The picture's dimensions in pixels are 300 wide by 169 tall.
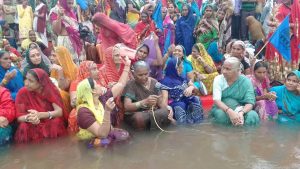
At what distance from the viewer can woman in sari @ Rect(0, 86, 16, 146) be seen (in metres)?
4.48

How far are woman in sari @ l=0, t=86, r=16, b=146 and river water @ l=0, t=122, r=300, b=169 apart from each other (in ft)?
0.54

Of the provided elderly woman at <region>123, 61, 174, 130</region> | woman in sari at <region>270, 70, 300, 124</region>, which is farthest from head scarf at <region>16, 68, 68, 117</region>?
woman in sari at <region>270, 70, 300, 124</region>

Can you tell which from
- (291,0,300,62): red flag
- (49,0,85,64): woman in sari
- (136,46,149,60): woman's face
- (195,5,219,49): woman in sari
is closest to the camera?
(136,46,149,60): woman's face

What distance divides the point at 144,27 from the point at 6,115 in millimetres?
3526

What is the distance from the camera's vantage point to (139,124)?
4.98m

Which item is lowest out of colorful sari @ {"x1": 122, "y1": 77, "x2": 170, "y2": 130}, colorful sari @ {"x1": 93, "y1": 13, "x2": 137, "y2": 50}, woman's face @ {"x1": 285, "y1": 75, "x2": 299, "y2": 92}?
colorful sari @ {"x1": 122, "y1": 77, "x2": 170, "y2": 130}

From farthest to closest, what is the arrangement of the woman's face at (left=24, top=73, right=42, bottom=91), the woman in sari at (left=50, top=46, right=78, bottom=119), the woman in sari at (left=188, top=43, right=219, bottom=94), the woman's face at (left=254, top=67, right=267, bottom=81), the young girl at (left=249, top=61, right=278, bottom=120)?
1. the woman in sari at (left=188, top=43, right=219, bottom=94)
2. the woman's face at (left=254, top=67, right=267, bottom=81)
3. the young girl at (left=249, top=61, right=278, bottom=120)
4. the woman in sari at (left=50, top=46, right=78, bottom=119)
5. the woman's face at (left=24, top=73, right=42, bottom=91)

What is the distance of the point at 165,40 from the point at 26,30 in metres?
3.87

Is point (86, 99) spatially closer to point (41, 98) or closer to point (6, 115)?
point (41, 98)

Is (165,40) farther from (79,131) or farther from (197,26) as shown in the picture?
(79,131)

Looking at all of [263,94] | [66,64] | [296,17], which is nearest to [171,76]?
[263,94]

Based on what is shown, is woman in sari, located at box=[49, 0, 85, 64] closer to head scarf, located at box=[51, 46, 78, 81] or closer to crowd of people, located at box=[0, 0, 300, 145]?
crowd of people, located at box=[0, 0, 300, 145]

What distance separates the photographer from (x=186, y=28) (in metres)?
8.55

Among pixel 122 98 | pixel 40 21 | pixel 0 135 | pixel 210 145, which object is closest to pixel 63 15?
pixel 40 21
